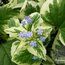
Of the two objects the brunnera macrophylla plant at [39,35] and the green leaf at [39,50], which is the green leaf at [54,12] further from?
the green leaf at [39,50]

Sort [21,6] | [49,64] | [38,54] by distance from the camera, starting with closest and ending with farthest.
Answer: [38,54] < [49,64] < [21,6]

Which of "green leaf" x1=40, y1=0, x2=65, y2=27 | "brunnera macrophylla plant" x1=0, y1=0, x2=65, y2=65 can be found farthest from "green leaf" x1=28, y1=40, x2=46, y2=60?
"green leaf" x1=40, y1=0, x2=65, y2=27

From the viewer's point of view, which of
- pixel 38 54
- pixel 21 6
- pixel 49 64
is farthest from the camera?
pixel 21 6

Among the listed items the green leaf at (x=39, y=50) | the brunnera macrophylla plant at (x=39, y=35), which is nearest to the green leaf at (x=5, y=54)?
the brunnera macrophylla plant at (x=39, y=35)

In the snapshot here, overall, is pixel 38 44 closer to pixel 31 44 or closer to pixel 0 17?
pixel 31 44

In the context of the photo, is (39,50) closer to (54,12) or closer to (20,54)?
(20,54)

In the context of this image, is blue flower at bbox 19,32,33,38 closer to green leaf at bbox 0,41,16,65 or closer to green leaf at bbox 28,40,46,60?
green leaf at bbox 28,40,46,60

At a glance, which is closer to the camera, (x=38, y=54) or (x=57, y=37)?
(x=38, y=54)

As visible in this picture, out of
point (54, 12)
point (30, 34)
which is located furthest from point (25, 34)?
point (54, 12)

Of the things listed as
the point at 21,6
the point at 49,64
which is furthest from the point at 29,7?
the point at 49,64
